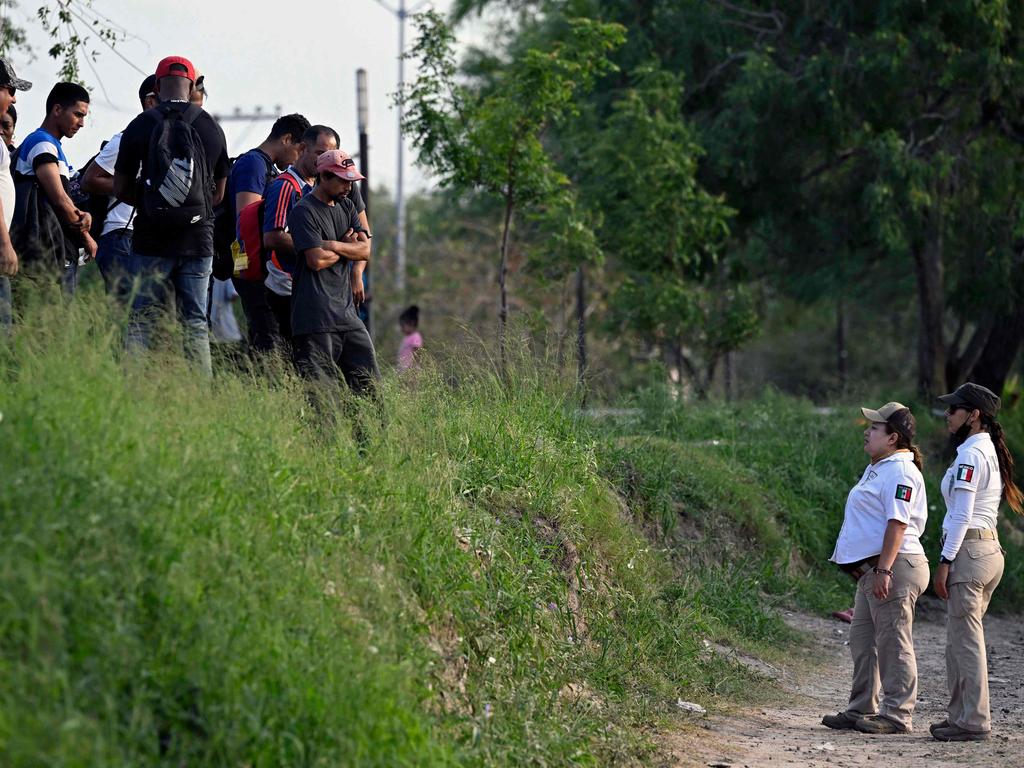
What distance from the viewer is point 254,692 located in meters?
4.59

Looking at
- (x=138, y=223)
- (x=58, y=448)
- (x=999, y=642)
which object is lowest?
(x=999, y=642)

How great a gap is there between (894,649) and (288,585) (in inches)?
154

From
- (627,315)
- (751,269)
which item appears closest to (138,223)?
(627,315)

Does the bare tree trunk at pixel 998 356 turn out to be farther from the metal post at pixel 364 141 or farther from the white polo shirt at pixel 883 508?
the white polo shirt at pixel 883 508

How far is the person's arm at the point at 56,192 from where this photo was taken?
299 inches

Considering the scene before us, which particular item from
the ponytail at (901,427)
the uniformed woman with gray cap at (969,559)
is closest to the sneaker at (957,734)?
the uniformed woman with gray cap at (969,559)

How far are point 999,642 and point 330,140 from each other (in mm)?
7393

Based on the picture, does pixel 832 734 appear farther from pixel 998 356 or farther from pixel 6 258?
pixel 998 356

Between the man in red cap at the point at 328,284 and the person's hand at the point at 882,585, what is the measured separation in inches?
116

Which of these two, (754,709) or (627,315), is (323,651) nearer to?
(754,709)

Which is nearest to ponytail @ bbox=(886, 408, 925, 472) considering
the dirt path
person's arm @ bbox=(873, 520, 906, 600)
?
person's arm @ bbox=(873, 520, 906, 600)

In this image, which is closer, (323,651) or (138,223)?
(323,651)

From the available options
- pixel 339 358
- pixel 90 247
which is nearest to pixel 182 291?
pixel 90 247

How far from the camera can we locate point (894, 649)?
7.57 m
